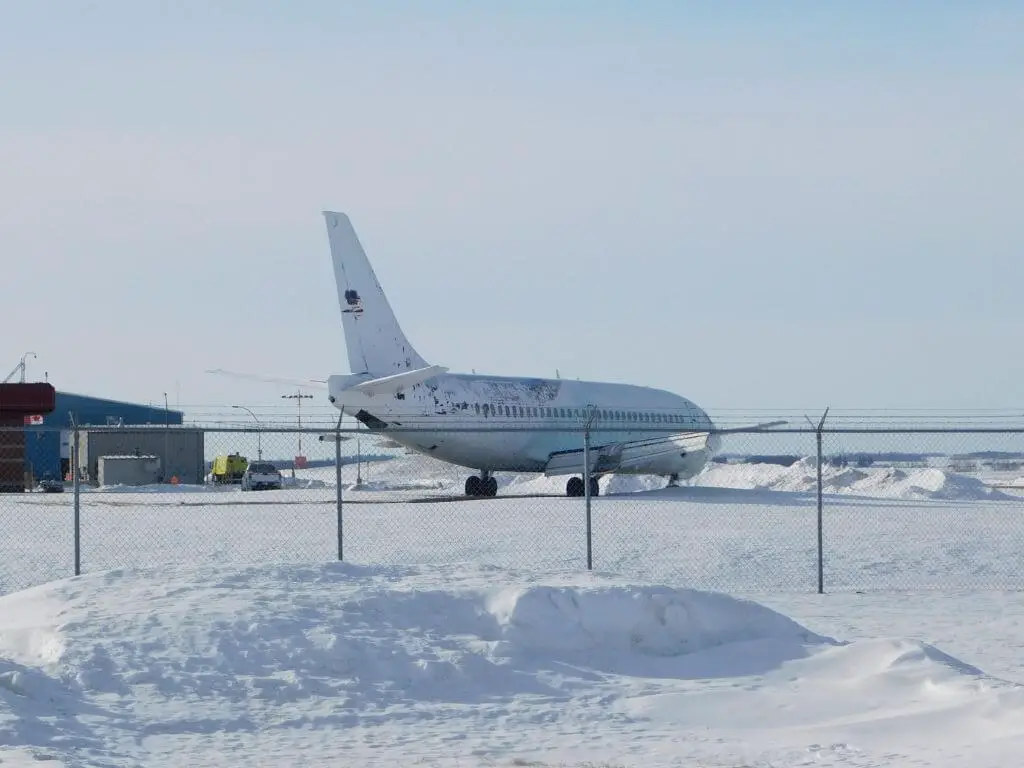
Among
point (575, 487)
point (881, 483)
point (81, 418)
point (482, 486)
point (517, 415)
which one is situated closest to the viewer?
point (575, 487)

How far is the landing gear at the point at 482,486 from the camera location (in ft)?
115

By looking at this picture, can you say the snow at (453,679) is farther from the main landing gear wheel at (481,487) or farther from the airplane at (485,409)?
the main landing gear wheel at (481,487)

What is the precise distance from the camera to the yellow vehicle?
6031 cm

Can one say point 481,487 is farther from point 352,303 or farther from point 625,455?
point 352,303

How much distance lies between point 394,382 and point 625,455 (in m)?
6.81

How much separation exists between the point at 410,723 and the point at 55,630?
264cm

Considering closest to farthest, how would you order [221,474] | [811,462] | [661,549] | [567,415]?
[661,549] < [567,415] < [811,462] < [221,474]

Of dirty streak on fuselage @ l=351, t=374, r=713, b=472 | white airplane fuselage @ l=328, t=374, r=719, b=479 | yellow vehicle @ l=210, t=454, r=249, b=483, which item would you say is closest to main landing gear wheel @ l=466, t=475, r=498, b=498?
white airplane fuselage @ l=328, t=374, r=719, b=479

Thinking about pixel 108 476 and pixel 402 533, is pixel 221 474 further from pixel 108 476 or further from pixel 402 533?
pixel 402 533

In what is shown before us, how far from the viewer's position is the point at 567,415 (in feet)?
115

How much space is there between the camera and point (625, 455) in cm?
3416

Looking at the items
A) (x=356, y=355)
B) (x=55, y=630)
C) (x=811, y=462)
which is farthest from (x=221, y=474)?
(x=55, y=630)

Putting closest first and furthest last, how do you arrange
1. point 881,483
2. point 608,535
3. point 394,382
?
1. point 608,535
2. point 394,382
3. point 881,483

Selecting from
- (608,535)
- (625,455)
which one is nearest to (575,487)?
(625,455)
